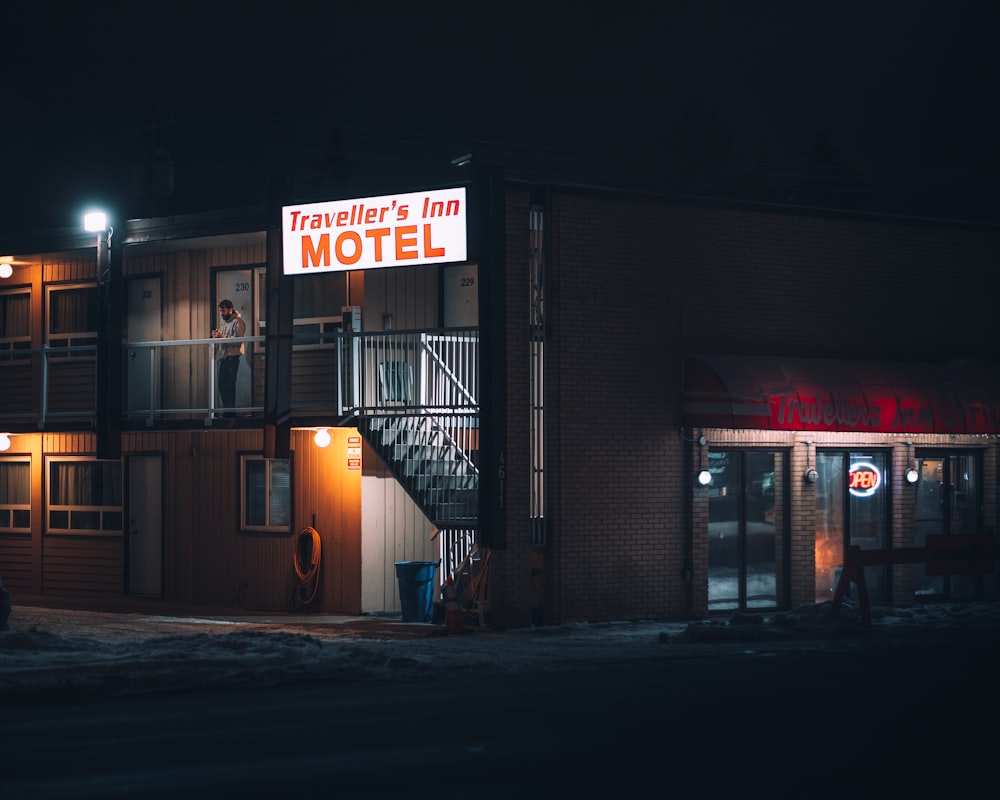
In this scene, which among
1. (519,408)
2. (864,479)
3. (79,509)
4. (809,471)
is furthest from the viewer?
(79,509)

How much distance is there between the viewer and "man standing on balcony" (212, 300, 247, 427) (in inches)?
885

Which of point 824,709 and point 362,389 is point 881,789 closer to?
point 824,709

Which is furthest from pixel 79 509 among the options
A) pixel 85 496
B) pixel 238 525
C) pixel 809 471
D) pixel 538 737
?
pixel 538 737

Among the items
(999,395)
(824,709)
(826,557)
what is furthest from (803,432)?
(824,709)

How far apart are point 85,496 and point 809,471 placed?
12842 millimetres

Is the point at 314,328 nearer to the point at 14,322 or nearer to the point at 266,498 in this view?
the point at 266,498

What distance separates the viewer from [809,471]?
21281 millimetres

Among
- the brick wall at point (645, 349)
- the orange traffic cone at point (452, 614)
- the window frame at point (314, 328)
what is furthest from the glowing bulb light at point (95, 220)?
the orange traffic cone at point (452, 614)

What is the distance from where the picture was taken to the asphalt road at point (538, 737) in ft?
28.8

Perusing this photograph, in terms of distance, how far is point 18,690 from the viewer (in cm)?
1302

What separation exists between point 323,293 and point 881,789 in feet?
50.4

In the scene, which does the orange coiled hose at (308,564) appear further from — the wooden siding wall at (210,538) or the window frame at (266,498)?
the window frame at (266,498)

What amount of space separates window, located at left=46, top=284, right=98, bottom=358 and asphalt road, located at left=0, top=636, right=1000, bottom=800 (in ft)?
43.1

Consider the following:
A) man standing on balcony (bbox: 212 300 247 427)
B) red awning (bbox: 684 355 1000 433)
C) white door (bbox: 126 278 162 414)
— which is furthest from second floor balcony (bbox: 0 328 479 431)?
red awning (bbox: 684 355 1000 433)
